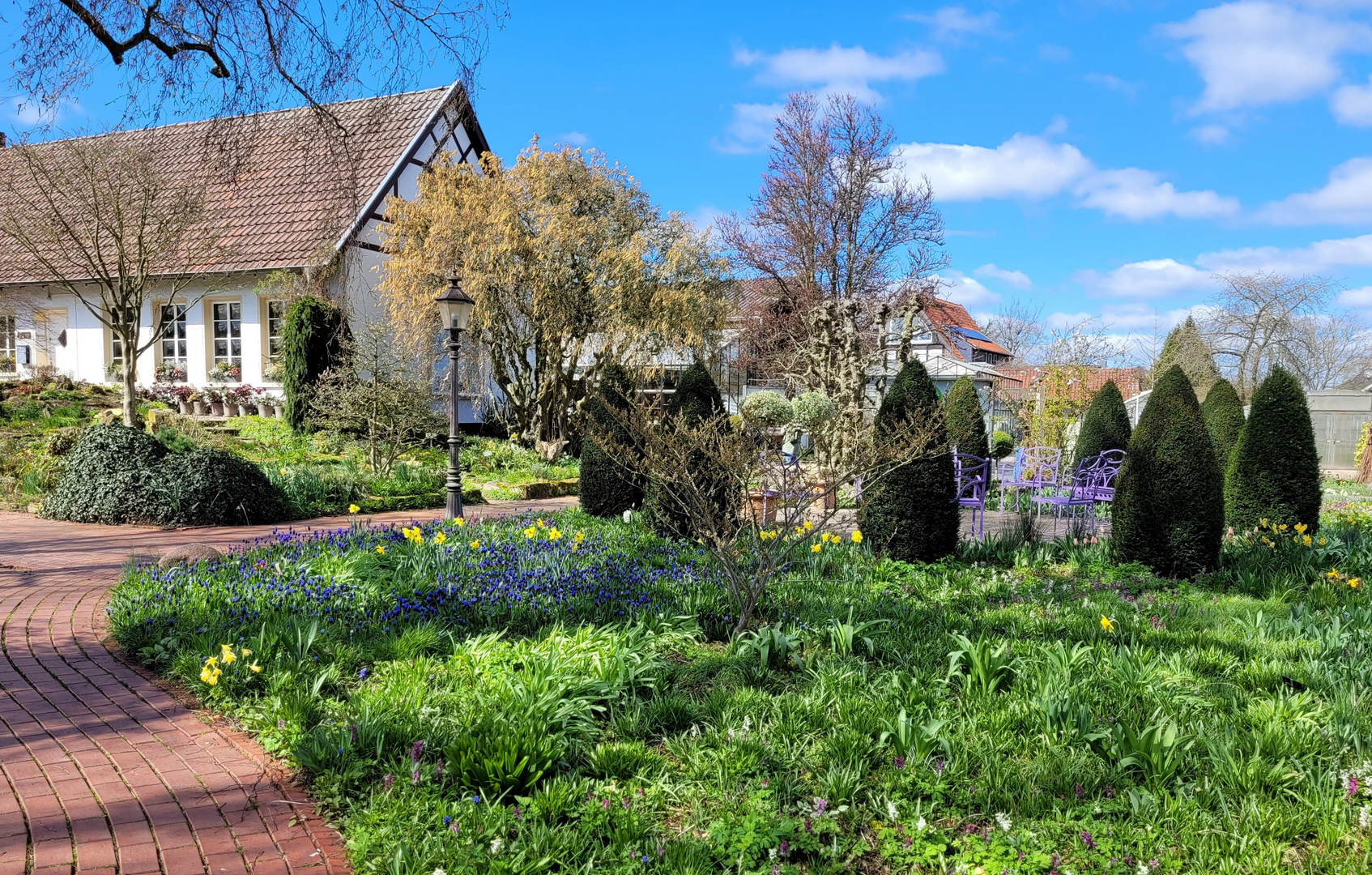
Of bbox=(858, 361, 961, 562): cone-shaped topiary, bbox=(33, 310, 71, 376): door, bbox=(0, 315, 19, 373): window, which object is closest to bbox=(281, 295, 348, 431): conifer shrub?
bbox=(33, 310, 71, 376): door

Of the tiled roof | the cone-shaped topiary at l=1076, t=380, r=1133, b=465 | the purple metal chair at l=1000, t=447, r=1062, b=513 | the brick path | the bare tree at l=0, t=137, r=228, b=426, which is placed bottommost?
the brick path

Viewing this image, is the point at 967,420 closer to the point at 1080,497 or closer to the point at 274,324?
the point at 1080,497

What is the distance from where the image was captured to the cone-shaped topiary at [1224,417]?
37.1 feet

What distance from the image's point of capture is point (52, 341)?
19984 millimetres

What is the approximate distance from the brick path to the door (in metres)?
17.9

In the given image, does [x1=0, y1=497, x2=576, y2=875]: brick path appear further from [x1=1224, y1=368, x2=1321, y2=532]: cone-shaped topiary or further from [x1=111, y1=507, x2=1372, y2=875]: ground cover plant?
[x1=1224, y1=368, x2=1321, y2=532]: cone-shaped topiary

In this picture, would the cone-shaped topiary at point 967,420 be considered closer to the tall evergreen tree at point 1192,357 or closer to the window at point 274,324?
the window at point 274,324

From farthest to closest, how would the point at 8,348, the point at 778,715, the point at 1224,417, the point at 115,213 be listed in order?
the point at 8,348, the point at 115,213, the point at 1224,417, the point at 778,715

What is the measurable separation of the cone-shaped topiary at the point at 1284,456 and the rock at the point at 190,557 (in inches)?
351

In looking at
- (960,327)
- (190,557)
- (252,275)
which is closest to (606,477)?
(190,557)

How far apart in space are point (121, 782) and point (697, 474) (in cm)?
403

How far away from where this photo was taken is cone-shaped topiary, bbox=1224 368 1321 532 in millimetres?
8328

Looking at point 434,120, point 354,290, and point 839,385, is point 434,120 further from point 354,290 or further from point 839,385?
point 839,385

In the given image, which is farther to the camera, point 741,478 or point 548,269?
point 548,269
